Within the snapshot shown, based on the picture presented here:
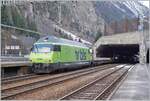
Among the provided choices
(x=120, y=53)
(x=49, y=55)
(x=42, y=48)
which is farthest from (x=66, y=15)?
(x=49, y=55)

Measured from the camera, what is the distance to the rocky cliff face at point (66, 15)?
90.9m

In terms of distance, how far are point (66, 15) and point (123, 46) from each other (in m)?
44.0

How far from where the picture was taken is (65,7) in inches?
4744

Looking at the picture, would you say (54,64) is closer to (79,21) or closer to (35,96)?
(35,96)

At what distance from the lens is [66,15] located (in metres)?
124

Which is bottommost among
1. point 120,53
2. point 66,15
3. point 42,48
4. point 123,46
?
point 42,48

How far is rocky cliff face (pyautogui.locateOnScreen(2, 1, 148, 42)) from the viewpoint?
298 feet

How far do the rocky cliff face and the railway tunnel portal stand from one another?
4.80 meters

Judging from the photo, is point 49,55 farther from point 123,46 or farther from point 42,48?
point 123,46

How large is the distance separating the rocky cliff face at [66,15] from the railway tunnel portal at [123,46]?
15.7 ft

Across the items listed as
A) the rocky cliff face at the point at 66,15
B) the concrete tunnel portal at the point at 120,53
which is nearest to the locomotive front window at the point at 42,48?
the rocky cliff face at the point at 66,15

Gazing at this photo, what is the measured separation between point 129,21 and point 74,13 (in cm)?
4643

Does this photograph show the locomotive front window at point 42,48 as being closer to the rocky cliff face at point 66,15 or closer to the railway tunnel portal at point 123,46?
the rocky cliff face at point 66,15

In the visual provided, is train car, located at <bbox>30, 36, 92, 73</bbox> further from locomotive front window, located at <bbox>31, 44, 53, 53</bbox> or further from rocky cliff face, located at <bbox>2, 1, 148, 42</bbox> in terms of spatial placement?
rocky cliff face, located at <bbox>2, 1, 148, 42</bbox>
